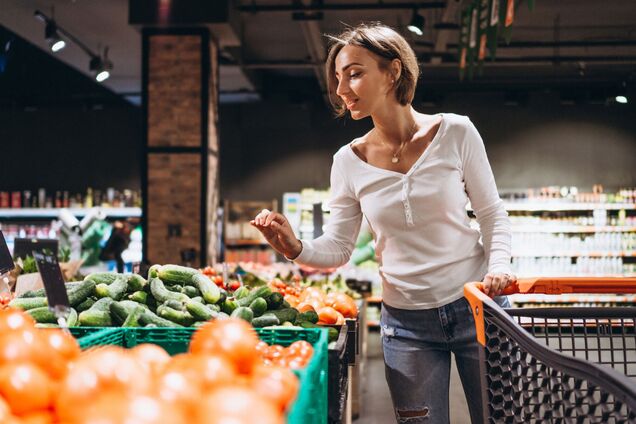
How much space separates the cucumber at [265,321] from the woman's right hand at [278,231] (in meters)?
0.19

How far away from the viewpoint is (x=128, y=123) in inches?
478

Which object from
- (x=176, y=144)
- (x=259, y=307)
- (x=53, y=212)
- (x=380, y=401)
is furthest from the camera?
(x=53, y=212)

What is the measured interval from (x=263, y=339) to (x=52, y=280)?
482mm

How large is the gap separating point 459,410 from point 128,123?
885cm

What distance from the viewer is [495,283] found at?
1748 mm

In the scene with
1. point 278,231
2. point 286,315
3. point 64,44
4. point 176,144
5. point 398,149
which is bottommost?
point 286,315

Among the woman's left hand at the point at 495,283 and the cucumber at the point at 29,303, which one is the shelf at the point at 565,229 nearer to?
the woman's left hand at the point at 495,283

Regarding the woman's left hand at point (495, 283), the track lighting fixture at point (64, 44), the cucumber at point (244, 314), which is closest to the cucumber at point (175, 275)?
the cucumber at point (244, 314)

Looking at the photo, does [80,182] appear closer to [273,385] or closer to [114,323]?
[114,323]

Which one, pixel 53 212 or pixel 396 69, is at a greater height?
pixel 396 69

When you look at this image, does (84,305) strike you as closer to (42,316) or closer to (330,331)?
(42,316)

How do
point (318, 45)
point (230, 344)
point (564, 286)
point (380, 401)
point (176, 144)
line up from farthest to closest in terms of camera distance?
point (318, 45) < point (176, 144) < point (380, 401) < point (564, 286) < point (230, 344)

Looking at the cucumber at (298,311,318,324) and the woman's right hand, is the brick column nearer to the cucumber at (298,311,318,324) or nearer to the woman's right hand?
the cucumber at (298,311,318,324)

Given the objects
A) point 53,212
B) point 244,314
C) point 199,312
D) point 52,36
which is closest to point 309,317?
point 244,314
